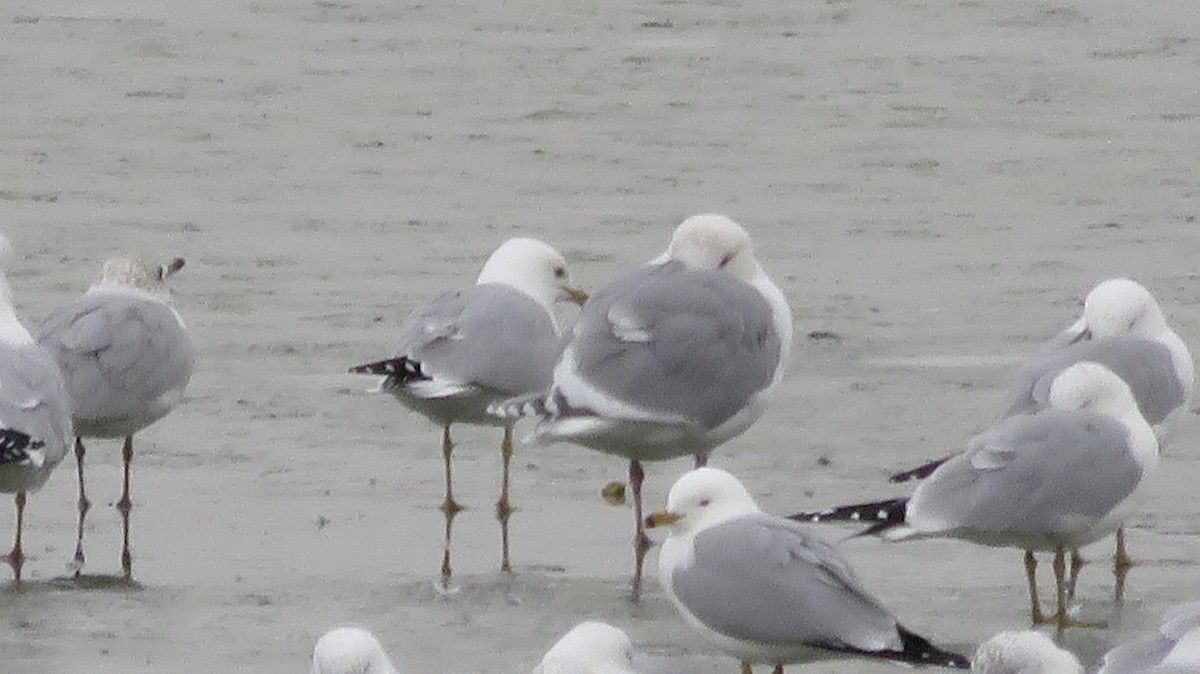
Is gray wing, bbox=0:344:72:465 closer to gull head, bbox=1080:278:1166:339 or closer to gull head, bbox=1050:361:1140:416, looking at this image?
gull head, bbox=1050:361:1140:416

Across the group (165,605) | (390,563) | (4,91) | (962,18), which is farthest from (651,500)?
(962,18)

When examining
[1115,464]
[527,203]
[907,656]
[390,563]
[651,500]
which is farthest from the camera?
[527,203]

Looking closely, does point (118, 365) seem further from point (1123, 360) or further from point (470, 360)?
point (1123, 360)

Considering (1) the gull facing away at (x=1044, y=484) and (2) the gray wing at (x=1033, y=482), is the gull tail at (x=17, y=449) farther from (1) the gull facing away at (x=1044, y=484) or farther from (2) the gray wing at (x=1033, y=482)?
(2) the gray wing at (x=1033, y=482)

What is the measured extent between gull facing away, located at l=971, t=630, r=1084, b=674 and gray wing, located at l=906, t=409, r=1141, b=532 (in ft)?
5.27

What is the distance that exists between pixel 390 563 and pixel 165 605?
2.74 ft

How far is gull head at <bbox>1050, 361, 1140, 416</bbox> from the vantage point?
9242 millimetres

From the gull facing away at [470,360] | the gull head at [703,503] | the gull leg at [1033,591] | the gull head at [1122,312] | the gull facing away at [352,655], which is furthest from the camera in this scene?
the gull facing away at [470,360]

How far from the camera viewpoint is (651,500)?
1087 centimetres

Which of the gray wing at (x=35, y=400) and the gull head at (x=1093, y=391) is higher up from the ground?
the gull head at (x=1093, y=391)

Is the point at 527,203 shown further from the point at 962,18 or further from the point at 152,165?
the point at 962,18

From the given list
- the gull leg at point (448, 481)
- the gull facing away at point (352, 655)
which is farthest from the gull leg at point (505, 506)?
the gull facing away at point (352, 655)

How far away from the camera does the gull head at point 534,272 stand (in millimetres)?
11281

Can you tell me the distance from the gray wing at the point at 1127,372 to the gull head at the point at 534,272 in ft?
6.19
